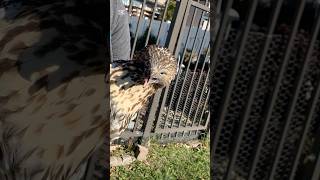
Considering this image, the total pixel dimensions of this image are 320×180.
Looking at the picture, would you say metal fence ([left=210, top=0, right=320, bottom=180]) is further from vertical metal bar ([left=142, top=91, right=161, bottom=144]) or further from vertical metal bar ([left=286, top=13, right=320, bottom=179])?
vertical metal bar ([left=142, top=91, right=161, bottom=144])

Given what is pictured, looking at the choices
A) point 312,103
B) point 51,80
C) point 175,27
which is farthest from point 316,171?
point 51,80

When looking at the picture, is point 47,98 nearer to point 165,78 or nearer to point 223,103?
point 165,78

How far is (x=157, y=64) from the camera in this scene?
4.71 feet

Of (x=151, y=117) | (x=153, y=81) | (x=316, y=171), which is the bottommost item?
(x=151, y=117)

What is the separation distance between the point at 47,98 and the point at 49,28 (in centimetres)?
6

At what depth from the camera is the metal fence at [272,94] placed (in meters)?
2.13

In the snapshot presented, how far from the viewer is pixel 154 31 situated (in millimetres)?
3393

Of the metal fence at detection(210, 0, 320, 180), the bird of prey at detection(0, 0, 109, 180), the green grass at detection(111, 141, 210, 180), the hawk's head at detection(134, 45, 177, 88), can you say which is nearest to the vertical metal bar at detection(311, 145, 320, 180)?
the metal fence at detection(210, 0, 320, 180)

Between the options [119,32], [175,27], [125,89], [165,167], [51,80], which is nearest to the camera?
[51,80]

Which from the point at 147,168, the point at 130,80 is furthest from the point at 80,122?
the point at 147,168

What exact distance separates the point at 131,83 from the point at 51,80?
0.45 m

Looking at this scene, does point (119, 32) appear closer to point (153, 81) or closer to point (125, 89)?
point (153, 81)

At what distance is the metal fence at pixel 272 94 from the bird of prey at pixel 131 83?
612 millimetres

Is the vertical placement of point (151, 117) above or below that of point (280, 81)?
below
